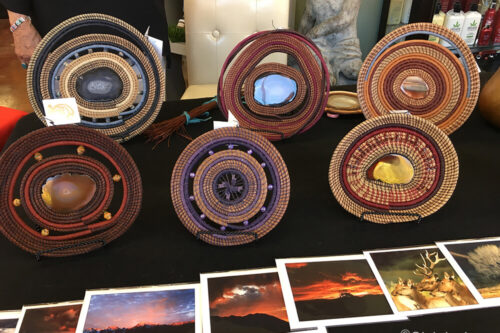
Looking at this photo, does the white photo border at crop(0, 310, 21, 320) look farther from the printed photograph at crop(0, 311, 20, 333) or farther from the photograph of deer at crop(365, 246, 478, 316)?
the photograph of deer at crop(365, 246, 478, 316)

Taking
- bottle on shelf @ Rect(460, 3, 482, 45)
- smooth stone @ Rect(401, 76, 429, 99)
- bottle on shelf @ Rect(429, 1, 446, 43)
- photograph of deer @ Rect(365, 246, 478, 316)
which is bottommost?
photograph of deer @ Rect(365, 246, 478, 316)

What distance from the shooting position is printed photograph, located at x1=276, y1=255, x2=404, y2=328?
80 cm

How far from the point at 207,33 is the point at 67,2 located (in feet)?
2.43

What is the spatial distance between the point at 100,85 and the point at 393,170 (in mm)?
987

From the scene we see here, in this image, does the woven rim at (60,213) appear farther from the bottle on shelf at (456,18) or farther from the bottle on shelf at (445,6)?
the bottle on shelf at (445,6)

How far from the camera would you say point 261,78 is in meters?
1.39

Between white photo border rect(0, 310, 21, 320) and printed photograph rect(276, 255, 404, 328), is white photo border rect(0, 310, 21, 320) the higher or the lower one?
the higher one

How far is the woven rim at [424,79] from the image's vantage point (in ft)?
4.18

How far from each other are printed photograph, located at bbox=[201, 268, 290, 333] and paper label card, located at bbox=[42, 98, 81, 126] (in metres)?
0.67

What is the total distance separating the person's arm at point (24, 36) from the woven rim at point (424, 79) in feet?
4.30

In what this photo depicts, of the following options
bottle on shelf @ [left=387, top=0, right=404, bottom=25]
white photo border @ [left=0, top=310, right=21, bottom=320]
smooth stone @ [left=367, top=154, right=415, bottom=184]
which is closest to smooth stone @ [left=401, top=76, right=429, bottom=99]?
A: smooth stone @ [left=367, top=154, right=415, bottom=184]

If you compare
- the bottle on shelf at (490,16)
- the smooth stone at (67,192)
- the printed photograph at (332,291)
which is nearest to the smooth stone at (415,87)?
the printed photograph at (332,291)

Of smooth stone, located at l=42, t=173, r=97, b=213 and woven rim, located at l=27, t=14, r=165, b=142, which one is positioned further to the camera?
woven rim, located at l=27, t=14, r=165, b=142

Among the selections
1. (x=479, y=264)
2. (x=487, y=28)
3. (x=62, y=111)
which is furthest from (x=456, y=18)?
(x=62, y=111)
